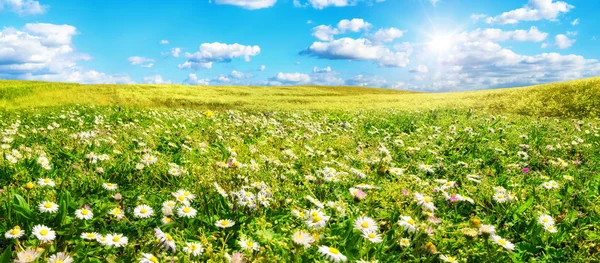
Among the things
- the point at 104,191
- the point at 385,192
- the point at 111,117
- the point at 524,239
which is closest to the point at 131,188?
the point at 104,191

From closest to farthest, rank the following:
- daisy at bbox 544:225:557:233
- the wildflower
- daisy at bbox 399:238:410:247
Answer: the wildflower → daisy at bbox 399:238:410:247 → daisy at bbox 544:225:557:233

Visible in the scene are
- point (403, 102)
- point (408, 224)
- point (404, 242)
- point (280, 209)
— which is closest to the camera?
point (408, 224)

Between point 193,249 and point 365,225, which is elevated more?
point 365,225

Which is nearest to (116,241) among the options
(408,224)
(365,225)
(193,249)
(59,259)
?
(59,259)

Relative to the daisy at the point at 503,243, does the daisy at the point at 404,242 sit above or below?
below

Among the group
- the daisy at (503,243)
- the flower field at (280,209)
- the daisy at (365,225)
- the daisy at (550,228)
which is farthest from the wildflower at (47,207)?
the daisy at (550,228)

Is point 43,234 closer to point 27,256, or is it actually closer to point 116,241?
point 27,256

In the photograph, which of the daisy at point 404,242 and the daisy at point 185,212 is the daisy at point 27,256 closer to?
the daisy at point 185,212

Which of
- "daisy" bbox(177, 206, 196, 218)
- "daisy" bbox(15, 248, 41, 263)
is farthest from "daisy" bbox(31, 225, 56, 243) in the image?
"daisy" bbox(177, 206, 196, 218)

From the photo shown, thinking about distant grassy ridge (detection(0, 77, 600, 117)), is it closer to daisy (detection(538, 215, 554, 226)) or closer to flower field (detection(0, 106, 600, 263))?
flower field (detection(0, 106, 600, 263))

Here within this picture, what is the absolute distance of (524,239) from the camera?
12.3 feet

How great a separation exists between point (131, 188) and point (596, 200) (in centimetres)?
558

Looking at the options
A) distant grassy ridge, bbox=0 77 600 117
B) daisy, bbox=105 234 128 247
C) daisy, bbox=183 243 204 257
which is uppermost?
daisy, bbox=105 234 128 247

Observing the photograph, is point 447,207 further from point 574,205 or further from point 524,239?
point 574,205
